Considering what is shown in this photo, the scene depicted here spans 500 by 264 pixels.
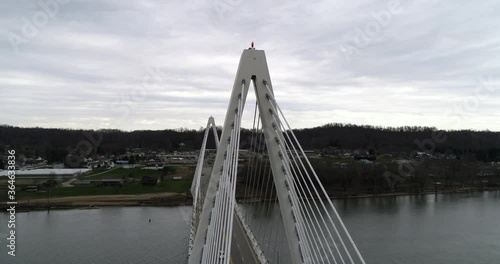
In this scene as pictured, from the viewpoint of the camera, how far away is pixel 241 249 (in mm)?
9258

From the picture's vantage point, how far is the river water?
10984 millimetres

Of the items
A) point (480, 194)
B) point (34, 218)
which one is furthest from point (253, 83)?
point (480, 194)

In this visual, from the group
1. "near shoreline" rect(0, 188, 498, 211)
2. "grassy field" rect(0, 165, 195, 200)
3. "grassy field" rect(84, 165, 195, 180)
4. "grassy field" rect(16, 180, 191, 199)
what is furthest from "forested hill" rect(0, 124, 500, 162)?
"near shoreline" rect(0, 188, 498, 211)

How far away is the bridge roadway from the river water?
1646 millimetres

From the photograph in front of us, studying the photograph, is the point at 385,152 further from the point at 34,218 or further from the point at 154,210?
the point at 34,218

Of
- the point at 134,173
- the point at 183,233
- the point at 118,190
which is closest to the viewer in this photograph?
the point at 183,233

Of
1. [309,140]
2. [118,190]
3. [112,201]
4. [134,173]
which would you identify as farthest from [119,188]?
[309,140]

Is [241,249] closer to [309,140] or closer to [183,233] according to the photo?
[183,233]

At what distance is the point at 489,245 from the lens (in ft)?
39.3

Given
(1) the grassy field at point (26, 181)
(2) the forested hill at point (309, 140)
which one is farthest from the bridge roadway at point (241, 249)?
(2) the forested hill at point (309, 140)

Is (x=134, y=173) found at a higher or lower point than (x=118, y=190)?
higher

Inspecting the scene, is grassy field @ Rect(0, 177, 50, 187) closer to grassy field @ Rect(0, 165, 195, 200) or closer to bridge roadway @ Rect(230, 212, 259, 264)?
grassy field @ Rect(0, 165, 195, 200)

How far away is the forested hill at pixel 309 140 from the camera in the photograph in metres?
34.8

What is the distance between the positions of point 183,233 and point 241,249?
494cm
